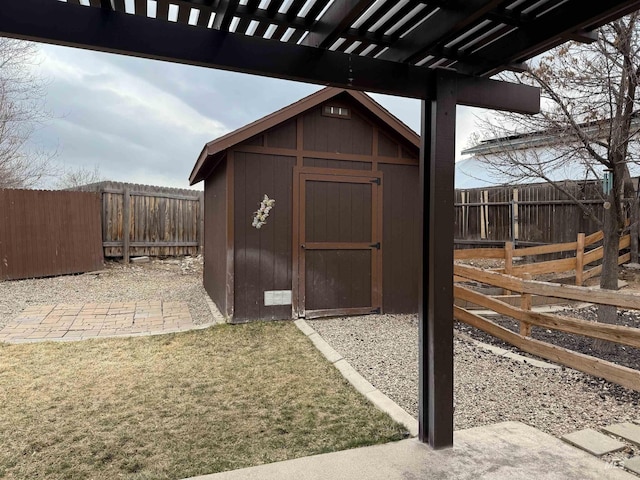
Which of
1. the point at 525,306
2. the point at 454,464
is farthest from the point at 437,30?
the point at 525,306

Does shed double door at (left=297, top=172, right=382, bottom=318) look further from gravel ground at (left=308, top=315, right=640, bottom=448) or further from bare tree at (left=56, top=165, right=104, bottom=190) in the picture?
bare tree at (left=56, top=165, right=104, bottom=190)

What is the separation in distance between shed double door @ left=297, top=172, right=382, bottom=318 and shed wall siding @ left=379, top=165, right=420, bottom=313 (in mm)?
126

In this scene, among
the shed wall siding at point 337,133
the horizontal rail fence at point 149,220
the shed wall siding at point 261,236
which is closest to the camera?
the shed wall siding at point 261,236

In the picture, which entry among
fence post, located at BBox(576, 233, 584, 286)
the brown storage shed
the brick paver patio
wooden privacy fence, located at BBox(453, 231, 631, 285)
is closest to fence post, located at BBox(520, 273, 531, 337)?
wooden privacy fence, located at BBox(453, 231, 631, 285)

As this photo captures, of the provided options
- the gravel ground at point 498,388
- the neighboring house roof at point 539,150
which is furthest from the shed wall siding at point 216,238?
the neighboring house roof at point 539,150

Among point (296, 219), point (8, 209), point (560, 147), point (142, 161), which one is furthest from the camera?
point (142, 161)

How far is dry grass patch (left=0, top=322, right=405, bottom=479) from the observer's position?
7.43 ft

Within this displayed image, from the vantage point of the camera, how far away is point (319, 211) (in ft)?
18.7

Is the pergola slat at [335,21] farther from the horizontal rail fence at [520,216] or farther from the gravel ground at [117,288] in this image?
the horizontal rail fence at [520,216]

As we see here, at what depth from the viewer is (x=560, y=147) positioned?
4.47 m

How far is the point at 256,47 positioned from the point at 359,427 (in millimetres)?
2281

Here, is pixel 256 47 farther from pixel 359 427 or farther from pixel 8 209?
pixel 8 209

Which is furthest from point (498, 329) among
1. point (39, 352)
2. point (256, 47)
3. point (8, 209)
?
point (8, 209)

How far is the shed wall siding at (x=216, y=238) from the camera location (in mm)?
5719
